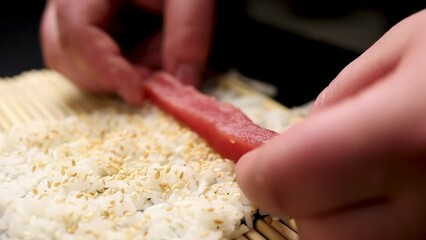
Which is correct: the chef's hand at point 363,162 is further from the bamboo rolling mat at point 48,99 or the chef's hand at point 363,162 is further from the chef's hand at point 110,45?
the chef's hand at point 110,45

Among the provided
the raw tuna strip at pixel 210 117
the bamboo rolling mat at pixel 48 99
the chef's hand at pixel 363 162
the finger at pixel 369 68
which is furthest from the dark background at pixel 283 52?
the chef's hand at pixel 363 162

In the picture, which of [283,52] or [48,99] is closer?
[48,99]

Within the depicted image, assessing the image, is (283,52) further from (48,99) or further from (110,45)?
(48,99)

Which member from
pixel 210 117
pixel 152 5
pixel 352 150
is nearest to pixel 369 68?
pixel 352 150

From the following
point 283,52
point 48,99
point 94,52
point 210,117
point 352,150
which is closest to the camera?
point 352,150

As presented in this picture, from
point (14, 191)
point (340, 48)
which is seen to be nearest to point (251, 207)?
point (14, 191)

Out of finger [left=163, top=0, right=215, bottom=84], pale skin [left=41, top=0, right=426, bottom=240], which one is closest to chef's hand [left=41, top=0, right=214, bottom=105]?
finger [left=163, top=0, right=215, bottom=84]

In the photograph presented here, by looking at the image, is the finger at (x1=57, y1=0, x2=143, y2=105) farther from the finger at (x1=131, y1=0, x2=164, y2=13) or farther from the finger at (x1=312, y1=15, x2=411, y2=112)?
the finger at (x1=312, y1=15, x2=411, y2=112)
